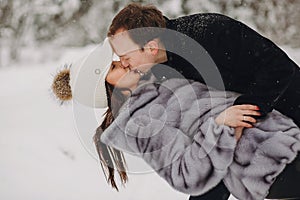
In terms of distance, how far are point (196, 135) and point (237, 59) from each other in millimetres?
244

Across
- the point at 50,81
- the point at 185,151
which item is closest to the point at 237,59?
the point at 185,151

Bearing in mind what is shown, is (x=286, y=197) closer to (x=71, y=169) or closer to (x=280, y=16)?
(x=280, y=16)

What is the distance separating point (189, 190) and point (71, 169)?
37cm

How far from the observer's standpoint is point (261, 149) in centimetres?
165

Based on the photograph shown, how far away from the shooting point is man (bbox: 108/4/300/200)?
5.36ft

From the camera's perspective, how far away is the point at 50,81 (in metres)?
1.75

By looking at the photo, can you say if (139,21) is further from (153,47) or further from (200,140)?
(200,140)

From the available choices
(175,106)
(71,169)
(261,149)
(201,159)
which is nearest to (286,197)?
(261,149)

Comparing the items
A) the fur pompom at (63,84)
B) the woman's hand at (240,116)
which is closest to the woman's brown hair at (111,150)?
the fur pompom at (63,84)

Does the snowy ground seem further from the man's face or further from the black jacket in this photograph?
the black jacket

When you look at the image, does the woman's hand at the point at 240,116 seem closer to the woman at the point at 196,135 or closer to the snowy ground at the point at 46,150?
the woman at the point at 196,135

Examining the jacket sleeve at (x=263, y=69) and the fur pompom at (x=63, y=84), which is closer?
the jacket sleeve at (x=263, y=69)

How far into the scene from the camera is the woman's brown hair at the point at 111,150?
171 centimetres

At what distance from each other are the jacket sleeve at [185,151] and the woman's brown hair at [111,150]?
0.06m
